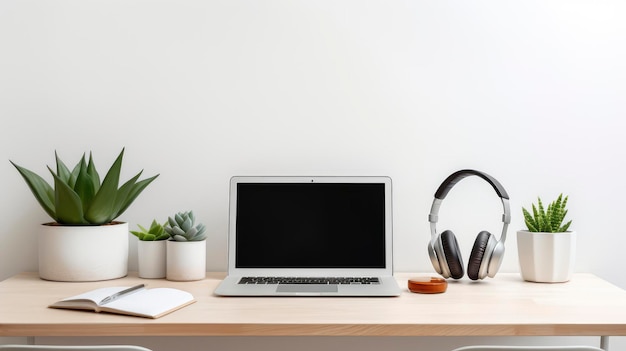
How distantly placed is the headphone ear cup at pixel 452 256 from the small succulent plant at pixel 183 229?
63cm

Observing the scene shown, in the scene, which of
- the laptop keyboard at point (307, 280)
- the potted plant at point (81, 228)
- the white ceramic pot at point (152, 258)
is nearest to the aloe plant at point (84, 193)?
the potted plant at point (81, 228)

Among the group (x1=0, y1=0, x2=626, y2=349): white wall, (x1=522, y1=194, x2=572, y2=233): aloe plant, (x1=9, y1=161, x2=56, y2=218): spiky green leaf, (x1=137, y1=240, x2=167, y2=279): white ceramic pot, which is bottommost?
(x1=137, y1=240, x2=167, y2=279): white ceramic pot

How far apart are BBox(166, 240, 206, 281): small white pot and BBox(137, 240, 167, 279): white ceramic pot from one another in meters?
0.04

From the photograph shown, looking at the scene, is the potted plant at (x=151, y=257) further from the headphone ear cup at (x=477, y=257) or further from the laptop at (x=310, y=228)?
the headphone ear cup at (x=477, y=257)

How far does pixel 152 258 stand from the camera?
1.72m

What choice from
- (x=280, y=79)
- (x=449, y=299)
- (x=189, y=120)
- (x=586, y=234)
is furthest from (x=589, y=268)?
(x=189, y=120)

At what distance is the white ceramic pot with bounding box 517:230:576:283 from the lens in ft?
5.49

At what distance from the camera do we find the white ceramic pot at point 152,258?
1719mm

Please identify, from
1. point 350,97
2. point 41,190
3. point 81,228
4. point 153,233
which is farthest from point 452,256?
point 41,190

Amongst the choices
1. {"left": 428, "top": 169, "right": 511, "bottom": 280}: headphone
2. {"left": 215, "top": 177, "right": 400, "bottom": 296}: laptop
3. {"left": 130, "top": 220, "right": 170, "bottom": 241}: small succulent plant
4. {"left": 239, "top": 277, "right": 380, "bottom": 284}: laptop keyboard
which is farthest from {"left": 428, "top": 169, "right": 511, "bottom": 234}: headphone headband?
{"left": 130, "top": 220, "right": 170, "bottom": 241}: small succulent plant

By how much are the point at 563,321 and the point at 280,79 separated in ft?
3.24

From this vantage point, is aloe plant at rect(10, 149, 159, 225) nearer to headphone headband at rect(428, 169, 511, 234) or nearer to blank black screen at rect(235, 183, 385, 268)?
blank black screen at rect(235, 183, 385, 268)

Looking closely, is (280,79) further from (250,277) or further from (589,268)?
(589,268)

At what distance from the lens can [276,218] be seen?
5.67 feet
